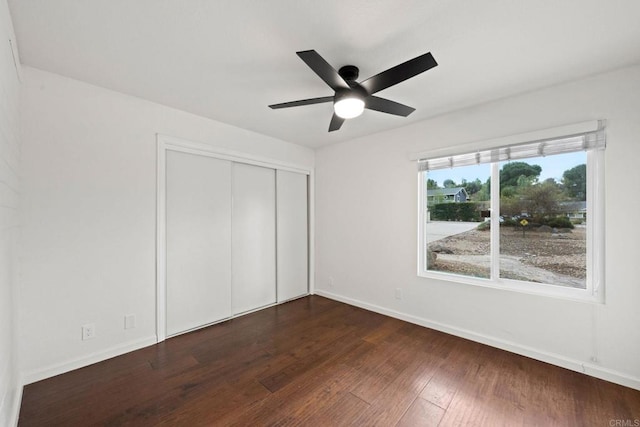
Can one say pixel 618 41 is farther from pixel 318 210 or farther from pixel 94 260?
pixel 94 260

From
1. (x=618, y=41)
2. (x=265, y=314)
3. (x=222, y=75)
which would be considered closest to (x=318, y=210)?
(x=265, y=314)

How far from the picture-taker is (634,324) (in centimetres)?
198

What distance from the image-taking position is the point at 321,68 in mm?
1541

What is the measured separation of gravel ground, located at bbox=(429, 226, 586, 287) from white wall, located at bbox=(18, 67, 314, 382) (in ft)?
10.9

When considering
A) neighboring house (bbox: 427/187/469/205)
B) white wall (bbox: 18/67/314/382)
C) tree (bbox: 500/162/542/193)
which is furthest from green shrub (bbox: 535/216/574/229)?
white wall (bbox: 18/67/314/382)

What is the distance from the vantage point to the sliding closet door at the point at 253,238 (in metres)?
3.40

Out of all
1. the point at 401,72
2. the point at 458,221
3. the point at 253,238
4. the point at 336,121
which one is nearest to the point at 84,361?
the point at 253,238

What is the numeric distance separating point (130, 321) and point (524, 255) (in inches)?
154

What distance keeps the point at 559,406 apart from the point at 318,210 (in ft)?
10.9

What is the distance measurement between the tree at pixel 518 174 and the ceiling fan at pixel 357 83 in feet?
4.49

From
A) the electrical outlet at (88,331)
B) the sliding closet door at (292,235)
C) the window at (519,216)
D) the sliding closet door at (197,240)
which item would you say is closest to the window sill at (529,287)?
the window at (519,216)

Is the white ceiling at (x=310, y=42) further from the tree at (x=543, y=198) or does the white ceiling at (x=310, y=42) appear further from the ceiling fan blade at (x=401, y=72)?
the tree at (x=543, y=198)

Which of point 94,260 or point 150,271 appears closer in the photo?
point 94,260

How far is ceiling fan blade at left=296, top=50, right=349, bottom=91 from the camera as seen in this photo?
139 centimetres
